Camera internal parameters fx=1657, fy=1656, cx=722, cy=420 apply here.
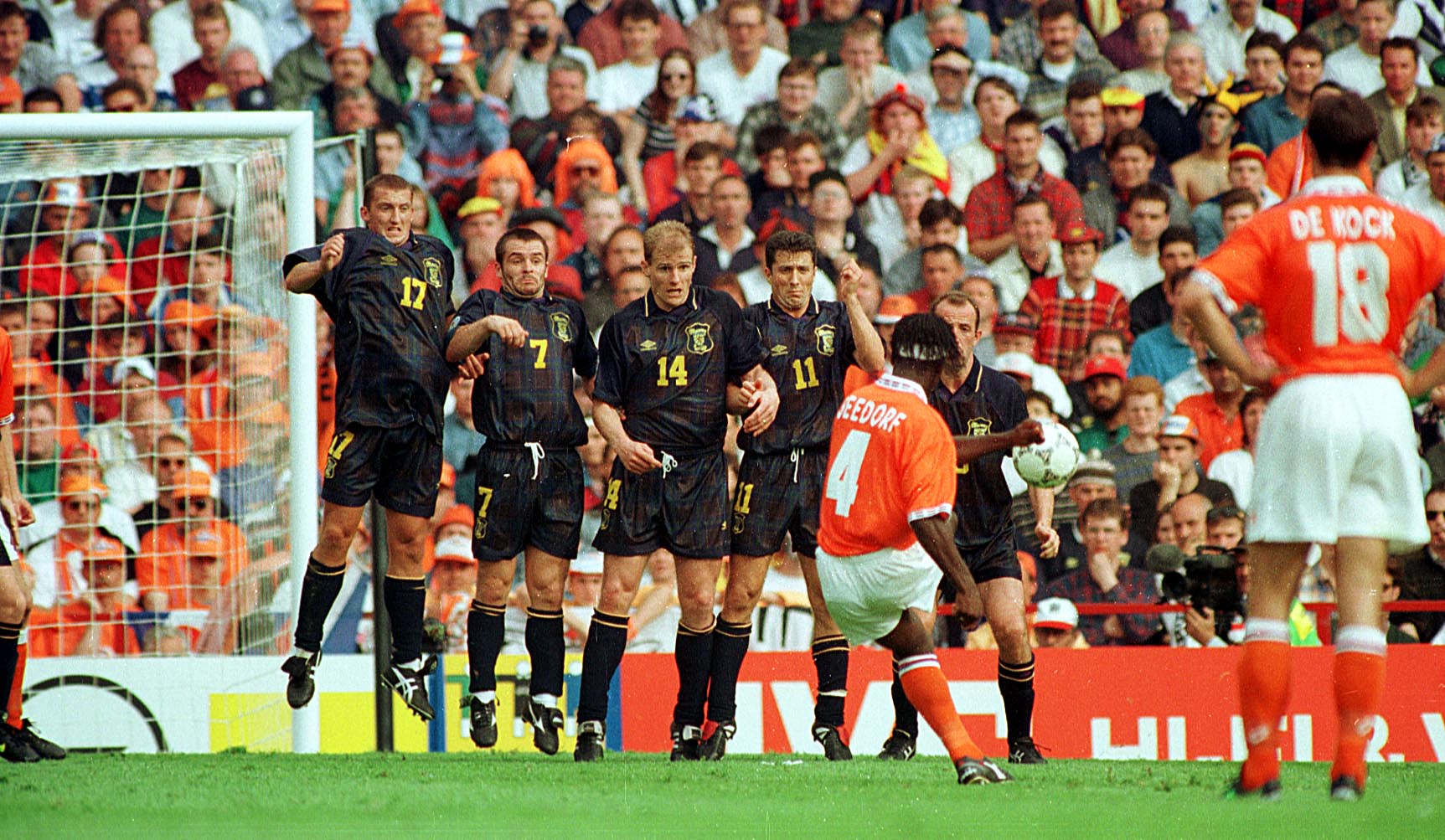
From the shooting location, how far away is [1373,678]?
5184 millimetres

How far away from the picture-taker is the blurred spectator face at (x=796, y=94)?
13695 millimetres

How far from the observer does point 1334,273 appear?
17.2 ft

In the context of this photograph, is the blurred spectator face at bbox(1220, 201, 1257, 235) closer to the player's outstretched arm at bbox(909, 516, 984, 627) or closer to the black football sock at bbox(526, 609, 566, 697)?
the black football sock at bbox(526, 609, 566, 697)

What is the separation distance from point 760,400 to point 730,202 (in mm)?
5450

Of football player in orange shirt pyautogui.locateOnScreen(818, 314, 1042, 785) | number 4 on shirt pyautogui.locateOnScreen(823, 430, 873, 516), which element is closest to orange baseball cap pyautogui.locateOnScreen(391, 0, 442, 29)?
football player in orange shirt pyautogui.locateOnScreen(818, 314, 1042, 785)

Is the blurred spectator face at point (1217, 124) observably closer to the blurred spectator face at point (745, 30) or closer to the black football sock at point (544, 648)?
the blurred spectator face at point (745, 30)

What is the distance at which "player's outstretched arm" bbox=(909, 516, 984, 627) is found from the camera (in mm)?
5977

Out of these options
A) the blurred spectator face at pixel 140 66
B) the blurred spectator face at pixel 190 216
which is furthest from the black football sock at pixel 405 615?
the blurred spectator face at pixel 140 66

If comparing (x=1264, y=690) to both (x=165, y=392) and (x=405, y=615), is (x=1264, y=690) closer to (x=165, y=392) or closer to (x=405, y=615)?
(x=405, y=615)

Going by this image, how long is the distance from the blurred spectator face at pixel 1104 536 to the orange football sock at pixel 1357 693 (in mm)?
5575

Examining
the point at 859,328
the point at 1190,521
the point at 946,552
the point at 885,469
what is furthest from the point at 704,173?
the point at 946,552

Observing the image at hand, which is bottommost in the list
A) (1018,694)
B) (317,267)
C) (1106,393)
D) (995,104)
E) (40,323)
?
(1018,694)

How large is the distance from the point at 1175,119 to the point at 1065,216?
4.36ft

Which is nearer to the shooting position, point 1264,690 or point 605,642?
point 1264,690
